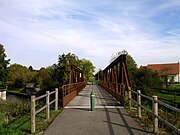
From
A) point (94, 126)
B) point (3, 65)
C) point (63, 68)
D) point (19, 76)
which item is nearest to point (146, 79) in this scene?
point (94, 126)

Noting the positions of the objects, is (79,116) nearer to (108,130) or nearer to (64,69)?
(108,130)

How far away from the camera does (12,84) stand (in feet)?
328

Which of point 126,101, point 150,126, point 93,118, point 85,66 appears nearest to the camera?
point 150,126

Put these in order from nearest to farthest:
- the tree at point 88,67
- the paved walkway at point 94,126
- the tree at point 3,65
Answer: the paved walkway at point 94,126 < the tree at point 3,65 < the tree at point 88,67

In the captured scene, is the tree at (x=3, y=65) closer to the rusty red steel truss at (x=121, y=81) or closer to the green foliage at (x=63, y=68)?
the green foliage at (x=63, y=68)

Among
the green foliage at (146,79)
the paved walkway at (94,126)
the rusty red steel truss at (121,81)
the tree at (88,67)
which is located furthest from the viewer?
the tree at (88,67)

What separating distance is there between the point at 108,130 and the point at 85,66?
338 feet

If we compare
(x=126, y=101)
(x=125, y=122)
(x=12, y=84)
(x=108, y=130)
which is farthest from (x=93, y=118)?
(x=12, y=84)

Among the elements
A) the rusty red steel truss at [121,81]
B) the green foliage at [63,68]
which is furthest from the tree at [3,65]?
the rusty red steel truss at [121,81]

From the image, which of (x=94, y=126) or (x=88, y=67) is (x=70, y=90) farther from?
(x=88, y=67)

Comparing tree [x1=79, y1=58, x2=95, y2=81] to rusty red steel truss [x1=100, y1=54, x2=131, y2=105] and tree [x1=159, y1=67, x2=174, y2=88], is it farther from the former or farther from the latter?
rusty red steel truss [x1=100, y1=54, x2=131, y2=105]

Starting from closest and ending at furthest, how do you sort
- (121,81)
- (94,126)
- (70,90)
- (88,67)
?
(94,126) < (121,81) < (70,90) < (88,67)

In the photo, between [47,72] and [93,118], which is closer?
[93,118]

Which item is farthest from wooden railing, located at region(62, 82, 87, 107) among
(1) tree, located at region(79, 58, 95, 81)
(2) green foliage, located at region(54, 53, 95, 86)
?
(1) tree, located at region(79, 58, 95, 81)
